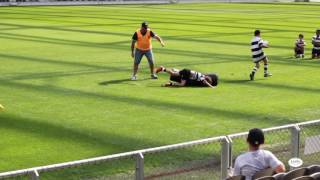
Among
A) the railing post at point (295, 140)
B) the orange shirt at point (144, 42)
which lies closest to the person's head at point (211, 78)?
the orange shirt at point (144, 42)

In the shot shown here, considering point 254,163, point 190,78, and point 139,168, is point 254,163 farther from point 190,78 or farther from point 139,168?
point 190,78

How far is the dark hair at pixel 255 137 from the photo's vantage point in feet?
22.4

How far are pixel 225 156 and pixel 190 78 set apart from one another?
9460mm

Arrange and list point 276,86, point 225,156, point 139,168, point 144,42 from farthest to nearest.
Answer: point 144,42 → point 276,86 → point 225,156 → point 139,168

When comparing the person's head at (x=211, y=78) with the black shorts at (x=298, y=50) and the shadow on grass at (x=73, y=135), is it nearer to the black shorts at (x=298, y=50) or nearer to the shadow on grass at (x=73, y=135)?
the shadow on grass at (x=73, y=135)

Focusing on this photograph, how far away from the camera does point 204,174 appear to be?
340 inches

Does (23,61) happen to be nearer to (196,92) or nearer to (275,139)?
(196,92)

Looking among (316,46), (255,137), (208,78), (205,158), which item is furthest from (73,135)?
(316,46)

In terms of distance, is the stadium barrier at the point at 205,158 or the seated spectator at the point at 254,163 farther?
the stadium barrier at the point at 205,158

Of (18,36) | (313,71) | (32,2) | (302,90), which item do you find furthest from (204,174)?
(32,2)

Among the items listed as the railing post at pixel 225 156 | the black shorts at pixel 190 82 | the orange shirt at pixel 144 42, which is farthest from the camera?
the orange shirt at pixel 144 42

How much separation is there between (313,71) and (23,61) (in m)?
9.98

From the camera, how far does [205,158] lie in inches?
390

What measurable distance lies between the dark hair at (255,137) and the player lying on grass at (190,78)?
1019 centimetres
